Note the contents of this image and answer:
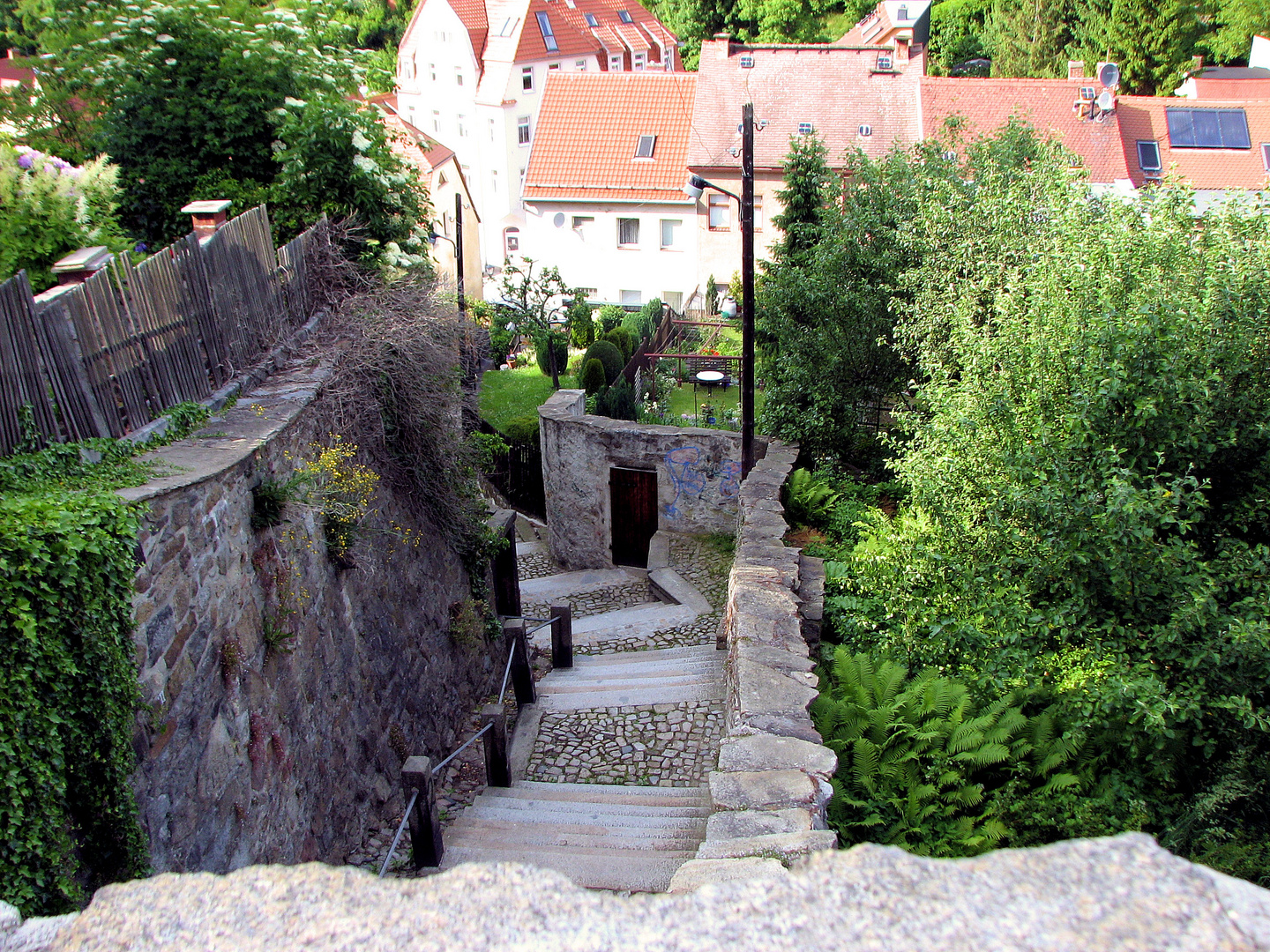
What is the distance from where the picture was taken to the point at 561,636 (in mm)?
10906

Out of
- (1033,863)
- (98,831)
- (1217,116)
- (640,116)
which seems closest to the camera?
(1033,863)

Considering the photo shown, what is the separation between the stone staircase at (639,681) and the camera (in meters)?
9.59

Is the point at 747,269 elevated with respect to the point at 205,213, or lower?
elevated

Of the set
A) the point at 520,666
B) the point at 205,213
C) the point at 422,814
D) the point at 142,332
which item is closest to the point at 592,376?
the point at 520,666

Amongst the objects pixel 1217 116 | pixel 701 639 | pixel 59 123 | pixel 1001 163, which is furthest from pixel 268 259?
pixel 1217 116

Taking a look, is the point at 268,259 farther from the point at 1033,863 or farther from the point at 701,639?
the point at 1033,863

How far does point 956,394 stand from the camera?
7609mm

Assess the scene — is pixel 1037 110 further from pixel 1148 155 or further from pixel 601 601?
pixel 601 601

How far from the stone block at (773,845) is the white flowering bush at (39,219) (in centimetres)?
645

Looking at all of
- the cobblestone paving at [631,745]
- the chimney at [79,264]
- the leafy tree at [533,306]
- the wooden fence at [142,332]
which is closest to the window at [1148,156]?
the leafy tree at [533,306]

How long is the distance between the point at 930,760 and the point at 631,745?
3.28 m

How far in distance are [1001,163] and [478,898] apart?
1137 centimetres

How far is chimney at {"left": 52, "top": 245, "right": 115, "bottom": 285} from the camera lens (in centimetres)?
609

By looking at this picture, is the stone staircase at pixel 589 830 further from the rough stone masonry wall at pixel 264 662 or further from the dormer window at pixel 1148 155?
the dormer window at pixel 1148 155
